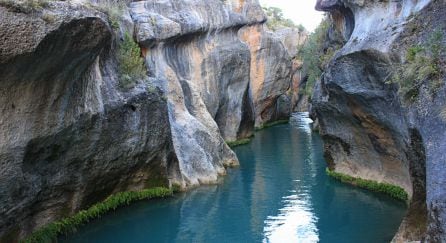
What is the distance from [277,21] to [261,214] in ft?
167

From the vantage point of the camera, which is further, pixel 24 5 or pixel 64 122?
pixel 64 122

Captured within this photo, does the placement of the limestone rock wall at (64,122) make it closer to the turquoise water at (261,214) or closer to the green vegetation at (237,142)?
the turquoise water at (261,214)

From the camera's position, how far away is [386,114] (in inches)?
750

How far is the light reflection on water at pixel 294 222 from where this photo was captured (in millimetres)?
16734

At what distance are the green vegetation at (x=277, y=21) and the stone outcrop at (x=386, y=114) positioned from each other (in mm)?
34632

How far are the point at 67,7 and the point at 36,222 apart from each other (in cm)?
660

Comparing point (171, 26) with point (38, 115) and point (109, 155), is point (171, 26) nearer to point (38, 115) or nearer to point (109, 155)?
point (109, 155)

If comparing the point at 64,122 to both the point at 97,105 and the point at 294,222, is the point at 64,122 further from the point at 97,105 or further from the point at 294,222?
the point at 294,222

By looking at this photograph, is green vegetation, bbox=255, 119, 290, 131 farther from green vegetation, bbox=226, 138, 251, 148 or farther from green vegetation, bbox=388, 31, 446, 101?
green vegetation, bbox=388, 31, 446, 101

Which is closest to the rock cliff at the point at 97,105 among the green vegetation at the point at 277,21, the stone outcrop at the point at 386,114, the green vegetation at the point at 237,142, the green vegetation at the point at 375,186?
the green vegetation at the point at 237,142

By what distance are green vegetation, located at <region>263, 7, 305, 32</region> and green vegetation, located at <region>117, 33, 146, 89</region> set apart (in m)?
40.3

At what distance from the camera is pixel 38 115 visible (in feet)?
46.2

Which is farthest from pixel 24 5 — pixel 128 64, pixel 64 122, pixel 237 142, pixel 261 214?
pixel 237 142

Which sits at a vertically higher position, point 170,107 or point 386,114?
point 170,107
